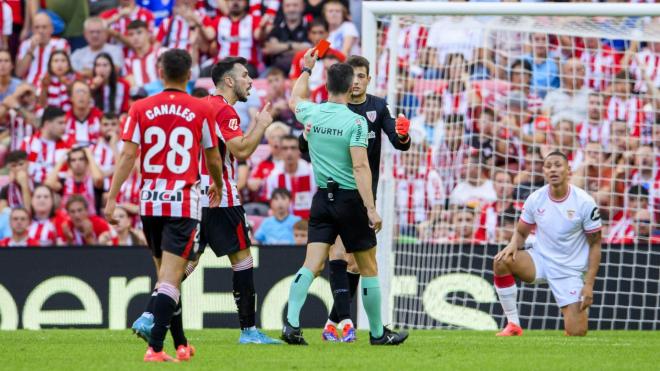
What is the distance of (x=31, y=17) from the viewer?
725 inches

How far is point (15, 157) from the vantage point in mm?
16188

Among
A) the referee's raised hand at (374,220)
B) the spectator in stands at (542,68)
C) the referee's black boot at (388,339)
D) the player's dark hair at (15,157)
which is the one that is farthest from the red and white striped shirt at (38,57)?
the referee's raised hand at (374,220)

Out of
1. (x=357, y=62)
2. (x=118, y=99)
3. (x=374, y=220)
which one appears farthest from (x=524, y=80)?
(x=374, y=220)

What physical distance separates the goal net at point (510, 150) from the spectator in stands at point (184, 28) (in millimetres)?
3063

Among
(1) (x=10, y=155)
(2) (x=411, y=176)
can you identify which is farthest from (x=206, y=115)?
(1) (x=10, y=155)

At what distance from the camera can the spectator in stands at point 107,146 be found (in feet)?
54.0

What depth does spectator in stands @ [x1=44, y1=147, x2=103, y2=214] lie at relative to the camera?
16.2 metres

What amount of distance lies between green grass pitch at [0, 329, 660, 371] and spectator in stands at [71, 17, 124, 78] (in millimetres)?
7464

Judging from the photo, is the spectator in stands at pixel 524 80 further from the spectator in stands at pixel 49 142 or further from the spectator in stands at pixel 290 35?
the spectator in stands at pixel 49 142

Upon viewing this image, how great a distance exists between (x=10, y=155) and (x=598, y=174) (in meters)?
7.72

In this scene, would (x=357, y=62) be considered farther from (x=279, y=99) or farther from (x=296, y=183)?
(x=279, y=99)

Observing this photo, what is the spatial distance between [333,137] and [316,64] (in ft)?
26.3

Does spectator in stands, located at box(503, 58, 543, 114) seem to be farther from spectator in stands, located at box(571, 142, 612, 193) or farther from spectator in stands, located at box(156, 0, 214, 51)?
spectator in stands, located at box(156, 0, 214, 51)

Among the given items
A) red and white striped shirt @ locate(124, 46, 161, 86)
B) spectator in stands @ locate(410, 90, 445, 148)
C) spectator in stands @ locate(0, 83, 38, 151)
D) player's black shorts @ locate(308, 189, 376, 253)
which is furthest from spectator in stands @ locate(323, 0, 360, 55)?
player's black shorts @ locate(308, 189, 376, 253)
